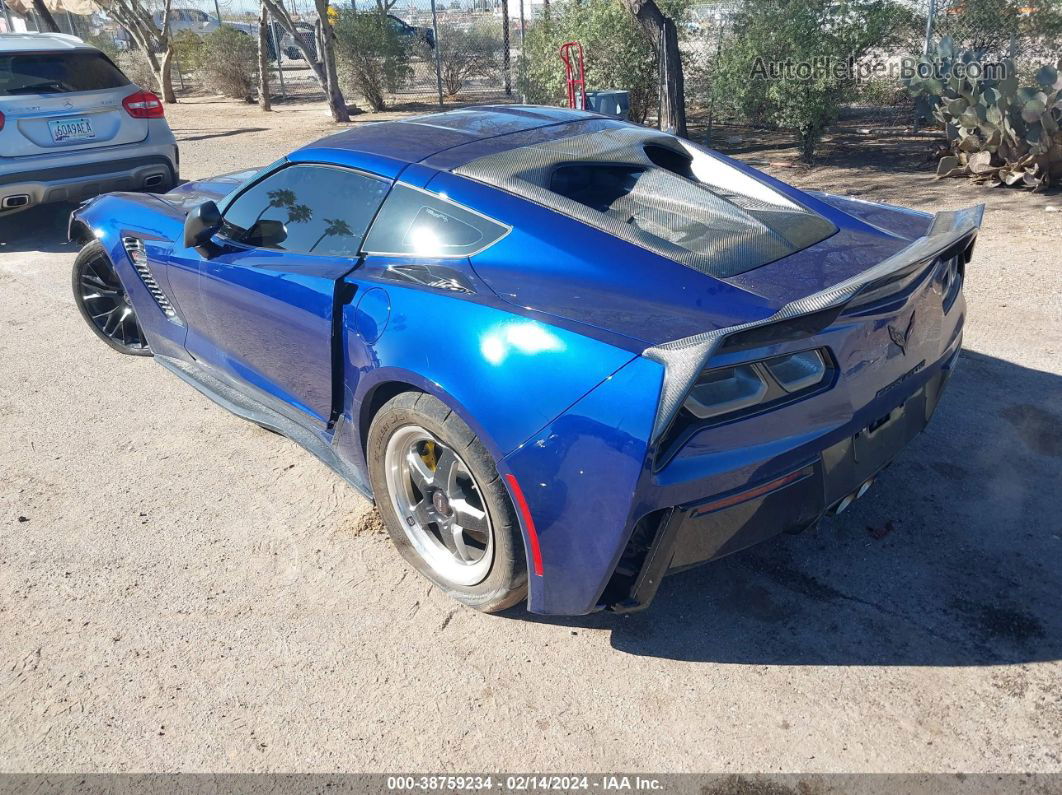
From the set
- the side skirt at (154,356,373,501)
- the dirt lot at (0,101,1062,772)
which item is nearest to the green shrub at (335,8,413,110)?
the side skirt at (154,356,373,501)

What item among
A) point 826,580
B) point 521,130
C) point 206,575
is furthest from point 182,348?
point 826,580

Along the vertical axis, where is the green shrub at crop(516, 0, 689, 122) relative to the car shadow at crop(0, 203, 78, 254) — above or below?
above

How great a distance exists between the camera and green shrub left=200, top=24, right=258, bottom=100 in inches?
795

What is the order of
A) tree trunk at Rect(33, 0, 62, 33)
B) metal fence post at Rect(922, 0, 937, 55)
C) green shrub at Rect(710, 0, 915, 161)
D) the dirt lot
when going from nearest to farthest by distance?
the dirt lot, green shrub at Rect(710, 0, 915, 161), metal fence post at Rect(922, 0, 937, 55), tree trunk at Rect(33, 0, 62, 33)

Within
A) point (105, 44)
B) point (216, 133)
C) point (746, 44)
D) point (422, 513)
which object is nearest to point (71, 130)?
point (422, 513)

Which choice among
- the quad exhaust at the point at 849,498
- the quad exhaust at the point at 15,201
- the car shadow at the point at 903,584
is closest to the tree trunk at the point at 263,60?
the quad exhaust at the point at 15,201

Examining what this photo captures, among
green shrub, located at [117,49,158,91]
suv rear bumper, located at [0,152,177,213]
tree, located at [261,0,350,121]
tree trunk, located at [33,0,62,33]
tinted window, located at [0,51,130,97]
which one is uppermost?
tree trunk, located at [33,0,62,33]

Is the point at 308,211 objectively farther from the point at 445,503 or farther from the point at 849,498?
the point at 849,498

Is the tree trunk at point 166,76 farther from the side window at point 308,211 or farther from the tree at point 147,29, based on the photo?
the side window at point 308,211

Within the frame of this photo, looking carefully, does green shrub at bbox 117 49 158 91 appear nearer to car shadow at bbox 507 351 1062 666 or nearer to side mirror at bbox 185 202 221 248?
side mirror at bbox 185 202 221 248

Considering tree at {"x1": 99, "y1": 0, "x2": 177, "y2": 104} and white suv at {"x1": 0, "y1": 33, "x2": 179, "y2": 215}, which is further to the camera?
tree at {"x1": 99, "y1": 0, "x2": 177, "y2": 104}

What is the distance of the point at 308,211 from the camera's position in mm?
3523

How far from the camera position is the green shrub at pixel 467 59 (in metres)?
18.4

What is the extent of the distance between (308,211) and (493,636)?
1921 millimetres
